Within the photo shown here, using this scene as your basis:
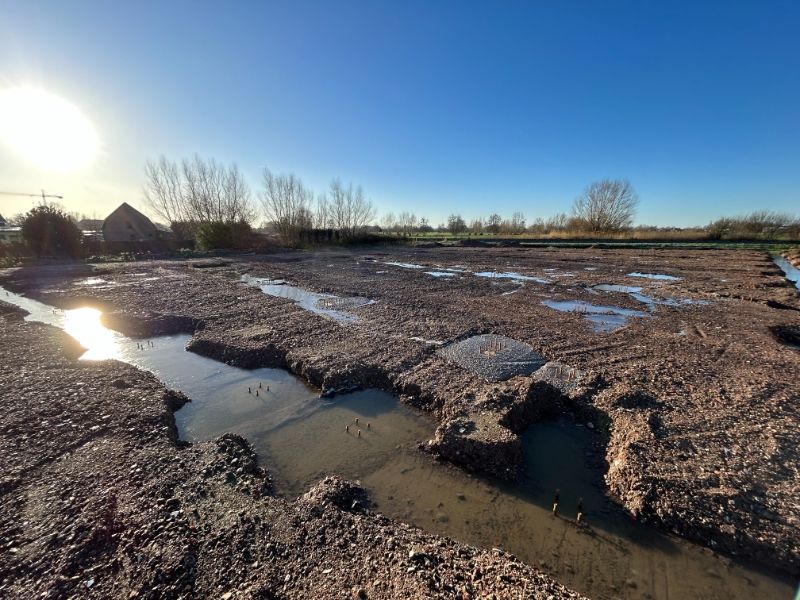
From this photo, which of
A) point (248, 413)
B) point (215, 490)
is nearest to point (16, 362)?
point (248, 413)

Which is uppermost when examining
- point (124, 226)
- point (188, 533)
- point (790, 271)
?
point (124, 226)

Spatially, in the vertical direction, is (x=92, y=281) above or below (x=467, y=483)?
above

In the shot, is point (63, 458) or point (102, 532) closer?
point (102, 532)

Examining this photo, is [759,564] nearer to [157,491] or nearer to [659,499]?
[659,499]

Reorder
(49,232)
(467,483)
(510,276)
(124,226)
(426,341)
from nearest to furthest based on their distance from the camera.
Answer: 1. (467,483)
2. (426,341)
3. (510,276)
4. (49,232)
5. (124,226)

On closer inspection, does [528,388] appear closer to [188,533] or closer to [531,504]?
[531,504]

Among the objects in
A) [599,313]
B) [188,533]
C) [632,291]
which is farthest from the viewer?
[632,291]

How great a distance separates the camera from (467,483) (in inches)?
146

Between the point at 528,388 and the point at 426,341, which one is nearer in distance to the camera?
the point at 528,388

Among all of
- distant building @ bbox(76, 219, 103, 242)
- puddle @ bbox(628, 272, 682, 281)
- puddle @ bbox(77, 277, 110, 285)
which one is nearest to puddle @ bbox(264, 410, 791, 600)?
puddle @ bbox(628, 272, 682, 281)

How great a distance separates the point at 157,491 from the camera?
327 cm

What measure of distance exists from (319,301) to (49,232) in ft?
83.0

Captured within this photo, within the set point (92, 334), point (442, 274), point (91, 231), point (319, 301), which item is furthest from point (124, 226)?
point (442, 274)

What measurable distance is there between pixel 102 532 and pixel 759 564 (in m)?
5.66
